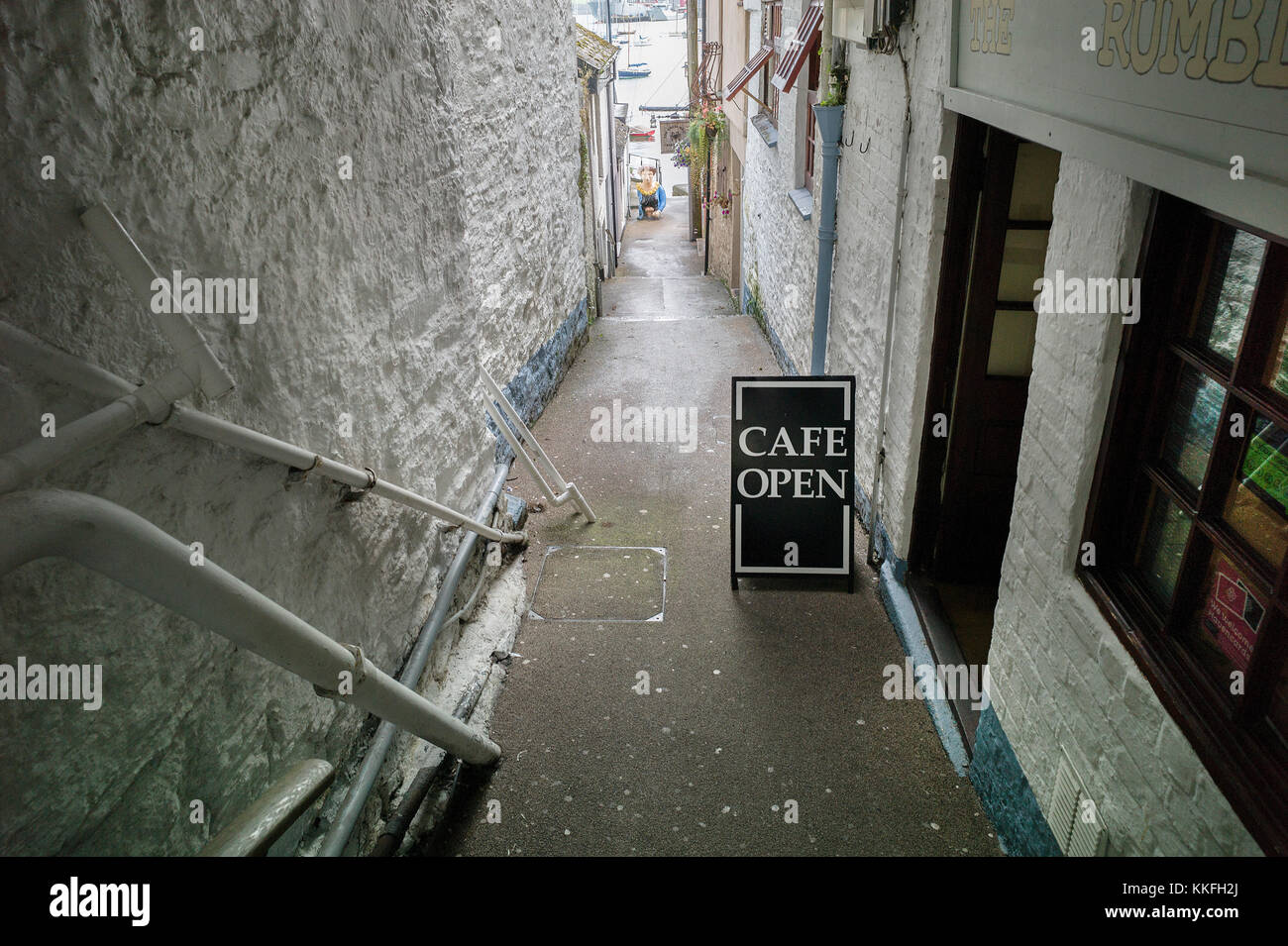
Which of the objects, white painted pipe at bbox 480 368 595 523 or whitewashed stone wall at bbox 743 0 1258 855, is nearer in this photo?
whitewashed stone wall at bbox 743 0 1258 855

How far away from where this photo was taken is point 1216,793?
200 centimetres

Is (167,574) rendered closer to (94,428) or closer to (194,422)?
(94,428)

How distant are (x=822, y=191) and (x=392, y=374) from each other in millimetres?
3833

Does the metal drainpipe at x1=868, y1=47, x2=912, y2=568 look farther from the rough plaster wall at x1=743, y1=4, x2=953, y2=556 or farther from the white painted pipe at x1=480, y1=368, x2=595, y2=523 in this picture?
the white painted pipe at x1=480, y1=368, x2=595, y2=523

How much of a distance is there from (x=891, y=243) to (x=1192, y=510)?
9.58ft

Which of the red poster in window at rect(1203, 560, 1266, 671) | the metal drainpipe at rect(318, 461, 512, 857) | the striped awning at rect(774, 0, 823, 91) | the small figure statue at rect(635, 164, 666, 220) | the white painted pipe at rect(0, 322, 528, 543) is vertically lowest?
the small figure statue at rect(635, 164, 666, 220)

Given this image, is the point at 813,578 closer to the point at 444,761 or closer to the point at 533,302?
the point at 444,761

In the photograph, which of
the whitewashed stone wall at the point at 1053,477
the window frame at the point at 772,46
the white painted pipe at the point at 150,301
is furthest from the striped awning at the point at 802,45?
the white painted pipe at the point at 150,301

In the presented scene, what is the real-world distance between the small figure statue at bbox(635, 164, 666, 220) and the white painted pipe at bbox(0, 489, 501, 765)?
2729 centimetres

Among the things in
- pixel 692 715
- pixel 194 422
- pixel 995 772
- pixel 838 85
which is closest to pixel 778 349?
pixel 838 85

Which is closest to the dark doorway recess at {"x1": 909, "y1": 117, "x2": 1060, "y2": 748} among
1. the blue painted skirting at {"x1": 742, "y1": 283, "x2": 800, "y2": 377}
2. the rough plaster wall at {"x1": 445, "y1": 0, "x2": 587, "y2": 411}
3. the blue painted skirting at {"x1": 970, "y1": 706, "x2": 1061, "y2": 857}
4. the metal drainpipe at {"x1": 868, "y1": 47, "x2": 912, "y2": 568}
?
the blue painted skirting at {"x1": 970, "y1": 706, "x2": 1061, "y2": 857}

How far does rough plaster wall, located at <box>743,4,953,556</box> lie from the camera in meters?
4.22

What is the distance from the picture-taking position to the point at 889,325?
193 inches

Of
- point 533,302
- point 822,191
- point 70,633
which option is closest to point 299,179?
point 70,633
